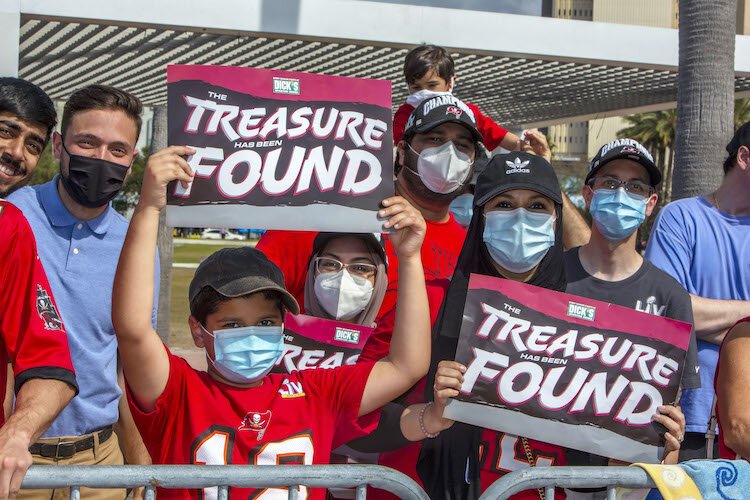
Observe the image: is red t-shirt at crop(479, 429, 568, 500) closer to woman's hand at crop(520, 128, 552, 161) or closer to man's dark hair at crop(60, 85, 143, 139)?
woman's hand at crop(520, 128, 552, 161)

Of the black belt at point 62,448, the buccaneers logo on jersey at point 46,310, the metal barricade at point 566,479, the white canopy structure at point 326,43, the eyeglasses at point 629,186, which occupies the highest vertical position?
the white canopy structure at point 326,43

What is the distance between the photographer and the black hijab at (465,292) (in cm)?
325

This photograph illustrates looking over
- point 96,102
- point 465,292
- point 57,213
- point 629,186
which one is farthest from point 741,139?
point 57,213

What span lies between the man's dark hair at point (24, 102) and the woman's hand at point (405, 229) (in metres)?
1.30

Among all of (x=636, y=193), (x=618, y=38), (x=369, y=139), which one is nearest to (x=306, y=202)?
(x=369, y=139)

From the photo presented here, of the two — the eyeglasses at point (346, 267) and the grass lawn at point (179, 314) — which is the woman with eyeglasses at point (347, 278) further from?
the grass lawn at point (179, 314)

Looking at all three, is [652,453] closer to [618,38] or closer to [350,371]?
[350,371]

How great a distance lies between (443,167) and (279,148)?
0.80m

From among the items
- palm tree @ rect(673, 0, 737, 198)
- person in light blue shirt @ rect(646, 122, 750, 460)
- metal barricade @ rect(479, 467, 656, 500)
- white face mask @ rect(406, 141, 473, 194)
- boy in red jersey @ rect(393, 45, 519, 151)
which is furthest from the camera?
palm tree @ rect(673, 0, 737, 198)

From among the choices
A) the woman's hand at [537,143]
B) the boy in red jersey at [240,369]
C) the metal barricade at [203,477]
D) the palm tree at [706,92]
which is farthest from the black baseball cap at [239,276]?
the palm tree at [706,92]

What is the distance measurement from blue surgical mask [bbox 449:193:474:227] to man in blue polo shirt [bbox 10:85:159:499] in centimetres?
194

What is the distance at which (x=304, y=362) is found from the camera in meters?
3.60

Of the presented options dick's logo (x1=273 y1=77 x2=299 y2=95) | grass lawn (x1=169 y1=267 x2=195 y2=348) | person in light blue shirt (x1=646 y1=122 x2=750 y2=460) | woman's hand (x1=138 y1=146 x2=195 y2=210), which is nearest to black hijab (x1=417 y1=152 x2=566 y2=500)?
dick's logo (x1=273 y1=77 x2=299 y2=95)

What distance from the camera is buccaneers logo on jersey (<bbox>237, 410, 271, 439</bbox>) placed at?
2955 millimetres
